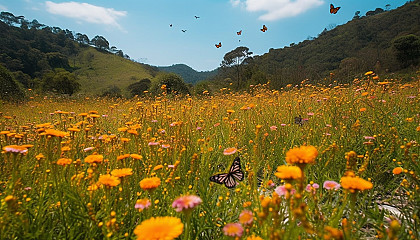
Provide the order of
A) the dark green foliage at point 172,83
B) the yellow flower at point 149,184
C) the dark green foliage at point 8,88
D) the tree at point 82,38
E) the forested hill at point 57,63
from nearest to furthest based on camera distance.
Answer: the yellow flower at point 149,184
the dark green foliage at point 8,88
the dark green foliage at point 172,83
the forested hill at point 57,63
the tree at point 82,38

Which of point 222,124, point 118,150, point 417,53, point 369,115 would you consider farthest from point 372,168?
point 417,53

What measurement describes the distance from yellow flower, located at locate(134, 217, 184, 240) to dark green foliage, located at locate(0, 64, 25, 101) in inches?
522

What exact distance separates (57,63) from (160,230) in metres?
69.7

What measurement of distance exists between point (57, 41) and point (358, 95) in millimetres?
93939

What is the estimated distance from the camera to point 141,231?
26.7 inches

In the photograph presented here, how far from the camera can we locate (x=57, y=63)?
55969 millimetres

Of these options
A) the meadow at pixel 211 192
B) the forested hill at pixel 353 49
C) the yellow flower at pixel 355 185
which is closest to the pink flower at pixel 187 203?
the meadow at pixel 211 192

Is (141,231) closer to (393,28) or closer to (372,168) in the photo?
(372,168)

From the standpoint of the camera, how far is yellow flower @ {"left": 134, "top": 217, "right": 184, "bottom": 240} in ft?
2.11

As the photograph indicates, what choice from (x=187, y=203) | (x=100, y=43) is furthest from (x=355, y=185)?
(x=100, y=43)

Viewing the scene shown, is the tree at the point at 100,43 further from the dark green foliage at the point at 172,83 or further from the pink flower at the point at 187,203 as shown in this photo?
the pink flower at the point at 187,203

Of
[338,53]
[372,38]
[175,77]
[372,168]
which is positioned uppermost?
[372,38]

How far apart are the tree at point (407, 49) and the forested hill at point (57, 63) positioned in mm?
33353

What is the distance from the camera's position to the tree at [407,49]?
2388 cm
